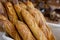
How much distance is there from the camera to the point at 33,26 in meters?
0.62

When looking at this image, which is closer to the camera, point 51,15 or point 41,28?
point 41,28

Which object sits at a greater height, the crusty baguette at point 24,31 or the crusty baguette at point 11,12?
the crusty baguette at point 11,12

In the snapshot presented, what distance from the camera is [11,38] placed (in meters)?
0.61

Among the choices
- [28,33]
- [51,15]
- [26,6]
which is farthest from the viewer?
[51,15]

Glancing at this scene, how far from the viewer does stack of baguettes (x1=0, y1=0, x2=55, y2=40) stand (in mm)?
606

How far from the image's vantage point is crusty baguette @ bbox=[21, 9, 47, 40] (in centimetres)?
62

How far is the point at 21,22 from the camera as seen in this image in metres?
0.62

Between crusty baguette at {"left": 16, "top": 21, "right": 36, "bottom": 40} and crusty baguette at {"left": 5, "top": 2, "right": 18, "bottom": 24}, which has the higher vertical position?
crusty baguette at {"left": 5, "top": 2, "right": 18, "bottom": 24}

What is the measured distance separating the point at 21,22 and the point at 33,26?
48mm

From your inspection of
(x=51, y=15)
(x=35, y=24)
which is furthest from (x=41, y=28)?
(x=51, y=15)

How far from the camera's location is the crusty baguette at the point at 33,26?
24.2 inches

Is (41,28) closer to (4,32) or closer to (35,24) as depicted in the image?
(35,24)

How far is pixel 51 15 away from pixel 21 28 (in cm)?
51

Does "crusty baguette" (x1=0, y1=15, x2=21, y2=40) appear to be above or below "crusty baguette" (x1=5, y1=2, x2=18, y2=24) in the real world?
below
